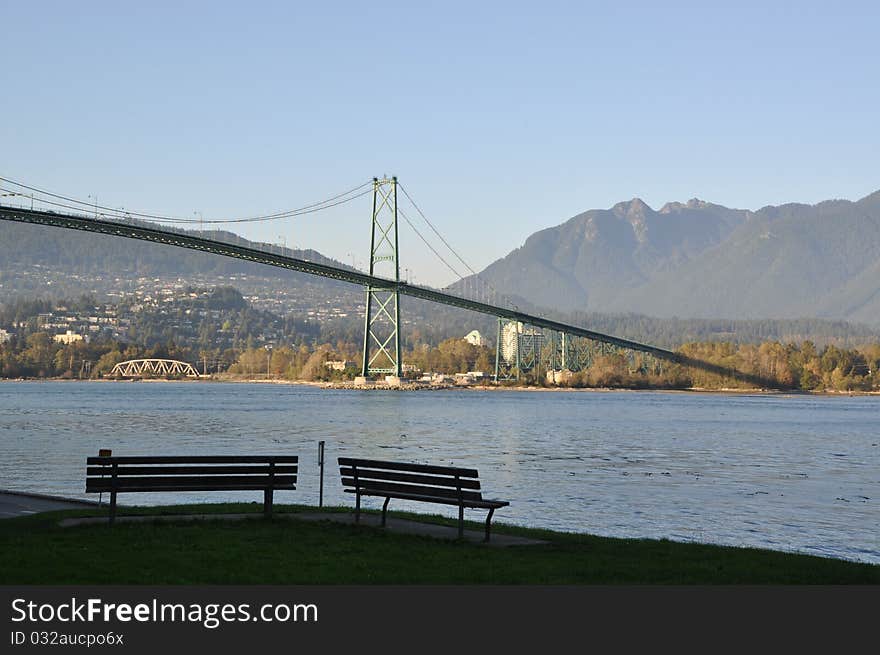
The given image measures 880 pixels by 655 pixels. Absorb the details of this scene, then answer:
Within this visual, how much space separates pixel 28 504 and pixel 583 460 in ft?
57.1

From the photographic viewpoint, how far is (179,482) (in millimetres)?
10398

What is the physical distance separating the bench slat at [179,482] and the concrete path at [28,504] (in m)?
1.55

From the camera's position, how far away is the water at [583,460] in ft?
52.2

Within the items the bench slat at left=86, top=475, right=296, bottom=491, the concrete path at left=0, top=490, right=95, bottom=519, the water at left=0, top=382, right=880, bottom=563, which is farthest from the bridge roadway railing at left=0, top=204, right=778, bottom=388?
the bench slat at left=86, top=475, right=296, bottom=491

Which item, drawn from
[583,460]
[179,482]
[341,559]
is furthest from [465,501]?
[583,460]

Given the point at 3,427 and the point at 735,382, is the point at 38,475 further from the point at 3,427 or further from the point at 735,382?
the point at 735,382

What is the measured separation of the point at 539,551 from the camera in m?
9.77

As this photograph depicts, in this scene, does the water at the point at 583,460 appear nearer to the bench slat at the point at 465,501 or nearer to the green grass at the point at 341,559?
the green grass at the point at 341,559

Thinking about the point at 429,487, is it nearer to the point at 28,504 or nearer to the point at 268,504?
the point at 268,504

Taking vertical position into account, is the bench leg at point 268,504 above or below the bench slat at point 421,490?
below

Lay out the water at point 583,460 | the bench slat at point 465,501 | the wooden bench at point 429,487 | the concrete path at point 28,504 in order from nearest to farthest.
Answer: the bench slat at point 465,501, the wooden bench at point 429,487, the concrete path at point 28,504, the water at point 583,460

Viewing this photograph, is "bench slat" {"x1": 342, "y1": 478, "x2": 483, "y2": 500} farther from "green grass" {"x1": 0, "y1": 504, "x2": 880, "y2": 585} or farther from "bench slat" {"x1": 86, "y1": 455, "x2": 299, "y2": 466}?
"bench slat" {"x1": 86, "y1": 455, "x2": 299, "y2": 466}

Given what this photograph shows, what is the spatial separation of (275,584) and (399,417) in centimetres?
4579

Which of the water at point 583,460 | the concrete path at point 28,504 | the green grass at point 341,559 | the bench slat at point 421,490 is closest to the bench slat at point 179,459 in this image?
the green grass at point 341,559
